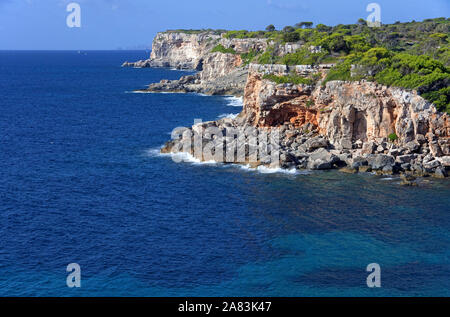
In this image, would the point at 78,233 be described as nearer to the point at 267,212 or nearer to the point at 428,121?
the point at 267,212

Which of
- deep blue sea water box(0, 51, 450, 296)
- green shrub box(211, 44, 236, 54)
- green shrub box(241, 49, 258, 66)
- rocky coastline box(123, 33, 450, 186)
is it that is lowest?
deep blue sea water box(0, 51, 450, 296)

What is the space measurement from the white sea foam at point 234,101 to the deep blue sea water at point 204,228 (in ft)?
157

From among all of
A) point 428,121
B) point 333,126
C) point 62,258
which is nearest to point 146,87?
point 333,126

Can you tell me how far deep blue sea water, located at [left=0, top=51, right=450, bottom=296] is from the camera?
1734 inches

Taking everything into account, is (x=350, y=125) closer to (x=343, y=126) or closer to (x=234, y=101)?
(x=343, y=126)

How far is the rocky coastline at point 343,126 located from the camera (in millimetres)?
72938

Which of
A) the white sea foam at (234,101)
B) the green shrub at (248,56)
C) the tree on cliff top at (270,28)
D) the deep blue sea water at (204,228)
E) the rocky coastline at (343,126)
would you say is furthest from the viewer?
the tree on cliff top at (270,28)

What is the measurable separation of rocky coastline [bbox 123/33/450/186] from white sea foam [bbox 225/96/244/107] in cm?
3379

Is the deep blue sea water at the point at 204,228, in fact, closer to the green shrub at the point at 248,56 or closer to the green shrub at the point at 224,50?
the green shrub at the point at 248,56

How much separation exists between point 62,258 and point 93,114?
269ft

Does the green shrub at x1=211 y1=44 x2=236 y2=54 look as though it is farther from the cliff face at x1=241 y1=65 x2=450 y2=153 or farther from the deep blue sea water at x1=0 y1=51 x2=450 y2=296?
the deep blue sea water at x1=0 y1=51 x2=450 y2=296

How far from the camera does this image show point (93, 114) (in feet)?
413

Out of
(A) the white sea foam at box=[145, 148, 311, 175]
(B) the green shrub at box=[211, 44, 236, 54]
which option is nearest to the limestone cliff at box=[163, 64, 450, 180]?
(A) the white sea foam at box=[145, 148, 311, 175]

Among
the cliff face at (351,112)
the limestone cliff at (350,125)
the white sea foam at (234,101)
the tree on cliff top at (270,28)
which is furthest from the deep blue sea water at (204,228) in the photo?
the tree on cliff top at (270,28)
